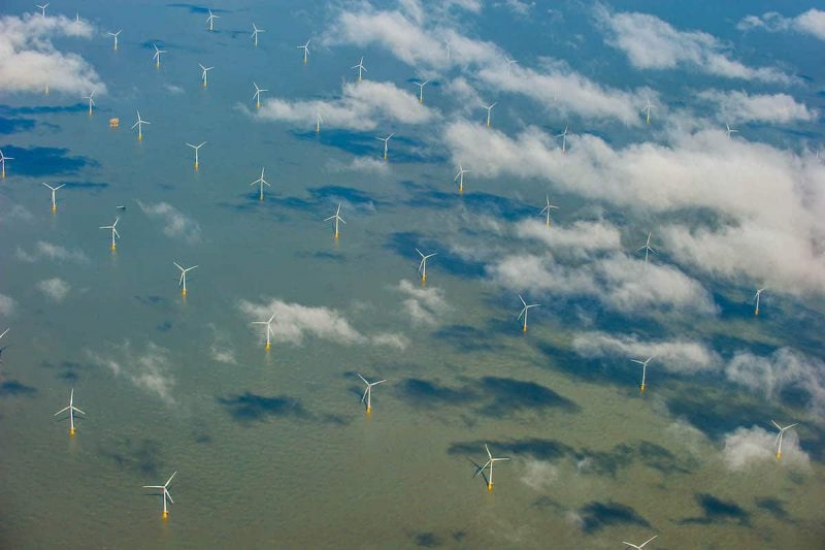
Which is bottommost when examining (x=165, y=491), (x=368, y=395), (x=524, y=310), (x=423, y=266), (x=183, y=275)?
(x=165, y=491)

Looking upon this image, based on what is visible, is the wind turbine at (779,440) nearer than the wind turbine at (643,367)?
Yes

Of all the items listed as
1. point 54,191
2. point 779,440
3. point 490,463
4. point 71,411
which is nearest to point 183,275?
point 71,411

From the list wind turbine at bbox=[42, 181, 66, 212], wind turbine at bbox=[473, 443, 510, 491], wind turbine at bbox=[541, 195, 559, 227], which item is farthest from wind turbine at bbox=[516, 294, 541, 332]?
wind turbine at bbox=[42, 181, 66, 212]

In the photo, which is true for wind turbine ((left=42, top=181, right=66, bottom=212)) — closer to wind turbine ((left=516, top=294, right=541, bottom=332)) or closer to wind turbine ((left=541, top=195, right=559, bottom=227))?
wind turbine ((left=516, top=294, right=541, bottom=332))

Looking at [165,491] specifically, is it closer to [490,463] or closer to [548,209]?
[490,463]

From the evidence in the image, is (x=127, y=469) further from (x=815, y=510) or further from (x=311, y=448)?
(x=815, y=510)

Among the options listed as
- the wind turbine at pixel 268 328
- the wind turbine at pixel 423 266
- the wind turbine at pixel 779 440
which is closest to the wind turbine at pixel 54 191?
the wind turbine at pixel 268 328

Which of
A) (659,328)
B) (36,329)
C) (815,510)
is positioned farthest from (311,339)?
(815,510)

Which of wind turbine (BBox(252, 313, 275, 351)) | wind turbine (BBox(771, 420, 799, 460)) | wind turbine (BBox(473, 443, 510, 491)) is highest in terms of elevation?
wind turbine (BBox(771, 420, 799, 460))

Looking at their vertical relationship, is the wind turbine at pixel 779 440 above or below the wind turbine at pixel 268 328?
above

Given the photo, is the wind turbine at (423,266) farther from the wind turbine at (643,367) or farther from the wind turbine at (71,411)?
the wind turbine at (71,411)

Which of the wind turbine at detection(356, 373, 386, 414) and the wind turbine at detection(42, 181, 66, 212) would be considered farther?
the wind turbine at detection(42, 181, 66, 212)
